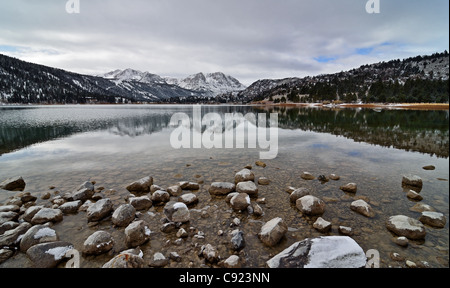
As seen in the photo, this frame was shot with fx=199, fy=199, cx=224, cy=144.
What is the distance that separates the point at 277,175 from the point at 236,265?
9631 millimetres

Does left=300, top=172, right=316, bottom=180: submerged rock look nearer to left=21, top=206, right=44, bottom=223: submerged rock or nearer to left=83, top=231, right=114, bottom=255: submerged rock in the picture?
left=83, top=231, right=114, bottom=255: submerged rock

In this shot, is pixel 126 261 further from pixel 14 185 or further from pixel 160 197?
pixel 14 185

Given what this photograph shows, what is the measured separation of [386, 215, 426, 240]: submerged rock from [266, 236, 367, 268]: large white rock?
3140mm

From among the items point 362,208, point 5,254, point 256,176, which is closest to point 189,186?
point 256,176

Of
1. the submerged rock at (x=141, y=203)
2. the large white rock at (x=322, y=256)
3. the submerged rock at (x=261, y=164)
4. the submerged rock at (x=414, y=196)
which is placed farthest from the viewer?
the submerged rock at (x=261, y=164)

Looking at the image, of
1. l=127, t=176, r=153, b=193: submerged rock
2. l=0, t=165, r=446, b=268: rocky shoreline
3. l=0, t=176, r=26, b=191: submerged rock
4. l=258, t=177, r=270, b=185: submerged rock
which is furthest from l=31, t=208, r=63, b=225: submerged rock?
l=258, t=177, r=270, b=185: submerged rock

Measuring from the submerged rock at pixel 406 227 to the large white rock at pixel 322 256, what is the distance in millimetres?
3140

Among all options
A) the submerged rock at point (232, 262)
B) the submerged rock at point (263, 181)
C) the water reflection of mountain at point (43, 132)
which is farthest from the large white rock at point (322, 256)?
the water reflection of mountain at point (43, 132)

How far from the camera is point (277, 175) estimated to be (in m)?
15.4

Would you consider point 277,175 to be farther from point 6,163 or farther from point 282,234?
point 6,163

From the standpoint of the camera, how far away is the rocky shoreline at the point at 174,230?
255 inches

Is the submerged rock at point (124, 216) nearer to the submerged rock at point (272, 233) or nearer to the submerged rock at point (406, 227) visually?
the submerged rock at point (272, 233)
